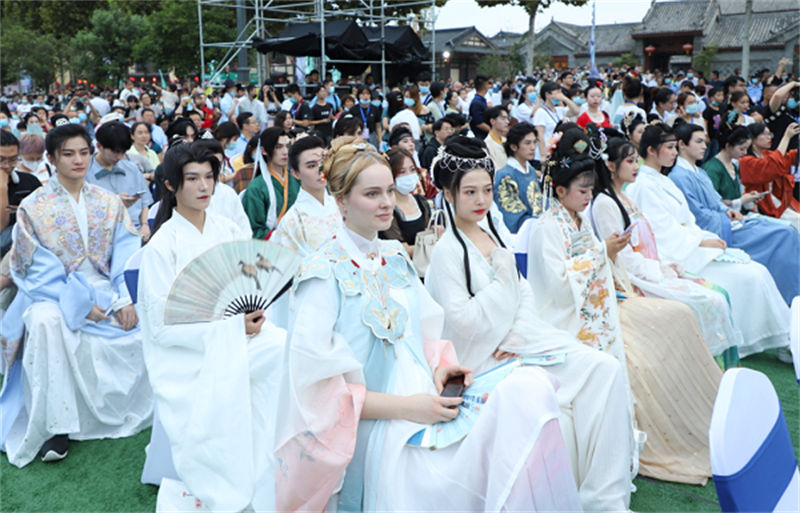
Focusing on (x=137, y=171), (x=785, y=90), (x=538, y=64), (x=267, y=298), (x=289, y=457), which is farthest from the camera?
(x=538, y=64)

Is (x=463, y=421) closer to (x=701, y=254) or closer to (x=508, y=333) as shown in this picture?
(x=508, y=333)

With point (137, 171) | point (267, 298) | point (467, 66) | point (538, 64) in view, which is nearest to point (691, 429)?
point (267, 298)

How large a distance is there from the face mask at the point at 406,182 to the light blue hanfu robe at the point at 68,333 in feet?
5.27

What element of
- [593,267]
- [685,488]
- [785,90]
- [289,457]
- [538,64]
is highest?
[538,64]

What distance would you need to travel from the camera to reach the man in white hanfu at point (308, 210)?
409cm

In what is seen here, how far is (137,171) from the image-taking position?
5270 millimetres

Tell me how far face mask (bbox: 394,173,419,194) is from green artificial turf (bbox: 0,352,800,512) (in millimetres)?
2050

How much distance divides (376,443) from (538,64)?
121ft

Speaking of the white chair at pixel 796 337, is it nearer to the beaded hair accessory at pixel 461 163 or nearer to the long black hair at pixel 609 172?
the beaded hair accessory at pixel 461 163

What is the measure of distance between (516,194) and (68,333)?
3189mm

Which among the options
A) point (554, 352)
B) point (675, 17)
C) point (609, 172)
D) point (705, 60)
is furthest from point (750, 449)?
point (675, 17)

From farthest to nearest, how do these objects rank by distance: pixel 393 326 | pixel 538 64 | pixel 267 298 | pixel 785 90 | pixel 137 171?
1. pixel 538 64
2. pixel 785 90
3. pixel 137 171
4. pixel 267 298
5. pixel 393 326

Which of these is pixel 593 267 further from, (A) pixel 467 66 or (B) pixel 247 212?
(A) pixel 467 66

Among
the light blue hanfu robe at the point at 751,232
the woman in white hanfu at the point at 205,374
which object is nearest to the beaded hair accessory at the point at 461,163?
the woman in white hanfu at the point at 205,374
